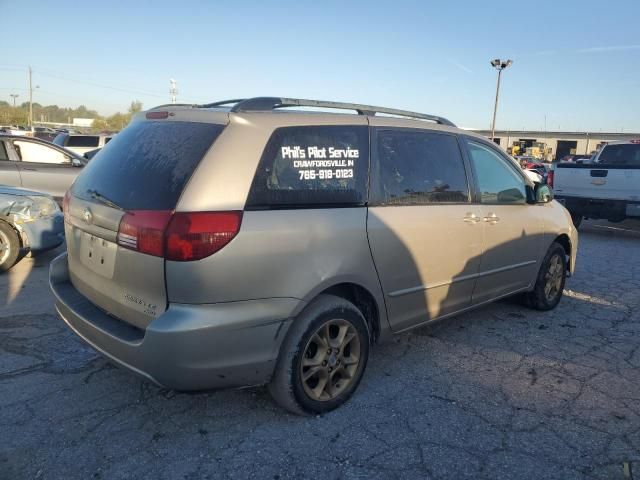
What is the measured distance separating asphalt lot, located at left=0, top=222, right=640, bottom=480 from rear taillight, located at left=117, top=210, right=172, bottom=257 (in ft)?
3.40

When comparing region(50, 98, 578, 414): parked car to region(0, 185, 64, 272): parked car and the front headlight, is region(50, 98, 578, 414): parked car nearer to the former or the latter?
region(0, 185, 64, 272): parked car

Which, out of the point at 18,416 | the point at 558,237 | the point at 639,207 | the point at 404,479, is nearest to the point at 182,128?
the point at 18,416

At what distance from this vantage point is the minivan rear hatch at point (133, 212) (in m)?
2.38

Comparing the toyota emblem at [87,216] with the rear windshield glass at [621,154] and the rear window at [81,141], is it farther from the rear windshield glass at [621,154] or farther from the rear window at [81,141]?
the rear window at [81,141]

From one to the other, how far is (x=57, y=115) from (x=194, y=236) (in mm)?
138627

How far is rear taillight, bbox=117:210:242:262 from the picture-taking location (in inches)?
90.5

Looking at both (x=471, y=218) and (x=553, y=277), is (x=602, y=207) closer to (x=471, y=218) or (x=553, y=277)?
(x=553, y=277)

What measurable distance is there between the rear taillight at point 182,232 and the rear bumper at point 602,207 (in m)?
8.97

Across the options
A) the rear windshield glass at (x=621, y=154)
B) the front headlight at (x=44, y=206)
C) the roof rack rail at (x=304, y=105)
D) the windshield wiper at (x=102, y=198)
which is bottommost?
the front headlight at (x=44, y=206)

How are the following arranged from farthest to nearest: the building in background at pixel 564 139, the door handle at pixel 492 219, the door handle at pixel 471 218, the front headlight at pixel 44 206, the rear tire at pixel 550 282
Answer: the building in background at pixel 564 139 < the front headlight at pixel 44 206 < the rear tire at pixel 550 282 < the door handle at pixel 492 219 < the door handle at pixel 471 218

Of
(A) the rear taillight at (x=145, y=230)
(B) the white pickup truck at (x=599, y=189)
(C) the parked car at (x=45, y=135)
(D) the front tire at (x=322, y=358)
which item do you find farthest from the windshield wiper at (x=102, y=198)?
(C) the parked car at (x=45, y=135)

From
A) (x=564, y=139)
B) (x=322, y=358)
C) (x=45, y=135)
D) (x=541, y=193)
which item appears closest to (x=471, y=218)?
(x=541, y=193)

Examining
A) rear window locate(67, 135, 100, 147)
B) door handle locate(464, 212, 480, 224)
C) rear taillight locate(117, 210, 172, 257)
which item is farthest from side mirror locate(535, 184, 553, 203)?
rear window locate(67, 135, 100, 147)

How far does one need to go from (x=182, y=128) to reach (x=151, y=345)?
1155mm
